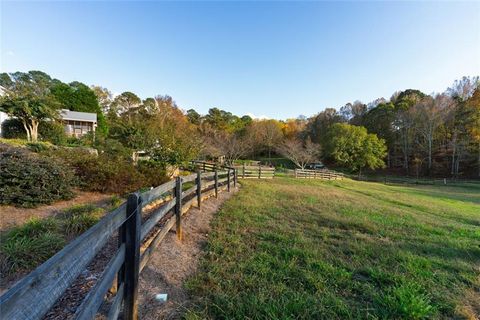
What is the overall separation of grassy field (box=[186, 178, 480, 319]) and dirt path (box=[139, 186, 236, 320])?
7.4 inches

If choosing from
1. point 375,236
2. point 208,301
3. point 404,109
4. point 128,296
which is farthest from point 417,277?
point 404,109

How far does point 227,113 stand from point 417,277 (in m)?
59.1

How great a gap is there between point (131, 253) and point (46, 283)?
3.73ft

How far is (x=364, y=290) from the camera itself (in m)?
2.68

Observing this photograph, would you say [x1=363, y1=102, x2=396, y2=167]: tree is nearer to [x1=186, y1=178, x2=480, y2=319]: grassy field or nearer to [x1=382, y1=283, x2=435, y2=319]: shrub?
[x1=186, y1=178, x2=480, y2=319]: grassy field

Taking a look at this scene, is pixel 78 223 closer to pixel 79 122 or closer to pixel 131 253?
pixel 131 253

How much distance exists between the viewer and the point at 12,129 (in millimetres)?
18156

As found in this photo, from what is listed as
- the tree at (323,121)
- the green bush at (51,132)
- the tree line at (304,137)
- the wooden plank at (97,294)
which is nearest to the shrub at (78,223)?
the wooden plank at (97,294)

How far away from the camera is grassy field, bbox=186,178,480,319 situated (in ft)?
7.64

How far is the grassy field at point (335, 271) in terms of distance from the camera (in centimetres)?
233

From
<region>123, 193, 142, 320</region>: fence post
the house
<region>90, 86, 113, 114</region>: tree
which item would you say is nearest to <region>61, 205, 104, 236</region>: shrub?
<region>123, 193, 142, 320</region>: fence post

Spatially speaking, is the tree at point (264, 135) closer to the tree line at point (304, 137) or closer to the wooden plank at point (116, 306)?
the tree line at point (304, 137)

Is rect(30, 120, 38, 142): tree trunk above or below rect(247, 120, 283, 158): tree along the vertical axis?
below

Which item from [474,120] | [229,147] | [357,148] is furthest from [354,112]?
[229,147]
